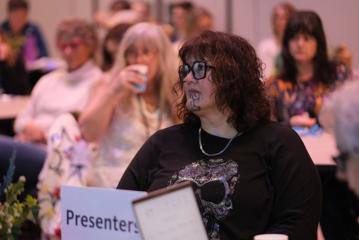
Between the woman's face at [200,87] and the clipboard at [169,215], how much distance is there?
759mm

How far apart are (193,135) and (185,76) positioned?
201mm

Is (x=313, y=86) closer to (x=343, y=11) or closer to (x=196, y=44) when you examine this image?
(x=196, y=44)

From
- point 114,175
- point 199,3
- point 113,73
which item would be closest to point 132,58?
point 113,73

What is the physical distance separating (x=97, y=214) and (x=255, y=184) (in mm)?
560

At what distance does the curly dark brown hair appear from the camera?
109 inches

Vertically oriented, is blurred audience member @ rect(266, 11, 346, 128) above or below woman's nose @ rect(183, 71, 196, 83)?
below

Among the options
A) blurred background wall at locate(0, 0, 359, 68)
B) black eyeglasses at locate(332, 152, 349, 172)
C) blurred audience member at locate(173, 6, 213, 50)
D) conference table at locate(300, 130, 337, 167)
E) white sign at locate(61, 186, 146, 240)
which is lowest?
blurred background wall at locate(0, 0, 359, 68)

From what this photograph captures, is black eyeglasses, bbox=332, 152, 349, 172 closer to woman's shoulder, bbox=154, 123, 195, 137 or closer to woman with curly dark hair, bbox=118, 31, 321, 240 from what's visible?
woman with curly dark hair, bbox=118, 31, 321, 240

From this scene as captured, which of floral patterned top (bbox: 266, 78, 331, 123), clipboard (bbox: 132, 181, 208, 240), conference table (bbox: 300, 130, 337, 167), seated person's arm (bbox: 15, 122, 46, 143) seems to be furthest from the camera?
seated person's arm (bbox: 15, 122, 46, 143)

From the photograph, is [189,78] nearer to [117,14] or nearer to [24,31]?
[117,14]

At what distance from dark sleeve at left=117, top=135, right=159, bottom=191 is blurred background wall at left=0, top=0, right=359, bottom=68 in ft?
18.9

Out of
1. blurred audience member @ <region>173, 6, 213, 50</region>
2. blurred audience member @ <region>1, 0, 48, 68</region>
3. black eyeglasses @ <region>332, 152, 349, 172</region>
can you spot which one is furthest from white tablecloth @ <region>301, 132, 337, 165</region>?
blurred audience member @ <region>1, 0, 48, 68</region>

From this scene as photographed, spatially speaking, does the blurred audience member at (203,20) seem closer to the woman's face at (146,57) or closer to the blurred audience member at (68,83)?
the blurred audience member at (68,83)

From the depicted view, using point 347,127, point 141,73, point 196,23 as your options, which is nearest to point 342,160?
point 347,127
